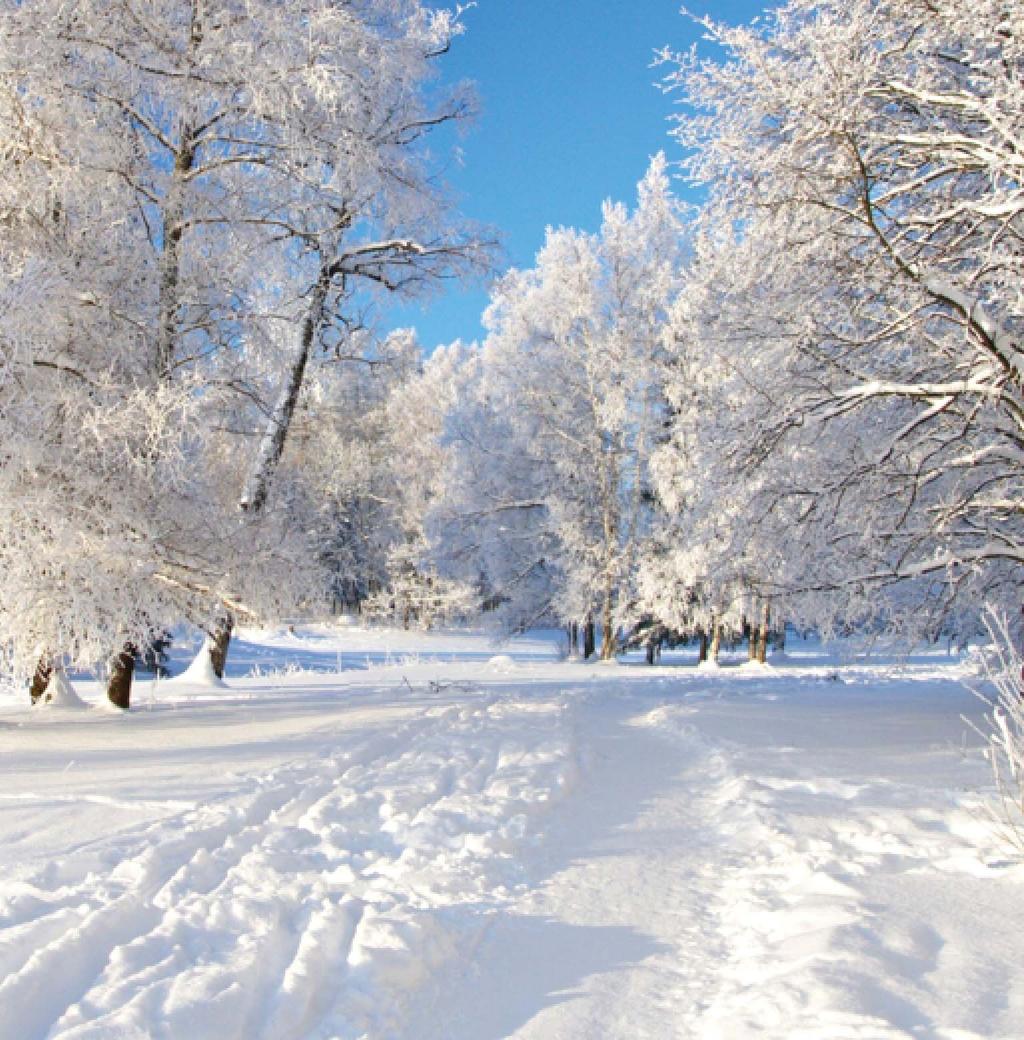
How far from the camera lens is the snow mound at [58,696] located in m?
9.51

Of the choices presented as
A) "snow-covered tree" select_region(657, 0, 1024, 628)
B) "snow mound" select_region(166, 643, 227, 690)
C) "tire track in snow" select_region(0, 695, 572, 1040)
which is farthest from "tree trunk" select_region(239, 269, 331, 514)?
"tire track in snow" select_region(0, 695, 572, 1040)

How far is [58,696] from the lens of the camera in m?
9.62

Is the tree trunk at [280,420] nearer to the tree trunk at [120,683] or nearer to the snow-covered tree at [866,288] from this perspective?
the tree trunk at [120,683]

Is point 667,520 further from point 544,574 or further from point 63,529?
point 63,529

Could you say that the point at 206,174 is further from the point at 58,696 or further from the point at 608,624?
the point at 608,624

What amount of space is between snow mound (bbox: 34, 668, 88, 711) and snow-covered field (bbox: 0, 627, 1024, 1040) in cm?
141

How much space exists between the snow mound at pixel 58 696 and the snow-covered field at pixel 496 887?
4.62ft

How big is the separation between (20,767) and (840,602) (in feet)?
22.8

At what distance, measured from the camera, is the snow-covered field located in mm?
2695

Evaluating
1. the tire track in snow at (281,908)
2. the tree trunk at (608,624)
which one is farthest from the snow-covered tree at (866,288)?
the tree trunk at (608,624)

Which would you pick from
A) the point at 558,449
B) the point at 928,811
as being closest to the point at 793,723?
the point at 928,811

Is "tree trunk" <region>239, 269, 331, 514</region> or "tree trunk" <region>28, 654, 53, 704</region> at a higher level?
"tree trunk" <region>239, 269, 331, 514</region>

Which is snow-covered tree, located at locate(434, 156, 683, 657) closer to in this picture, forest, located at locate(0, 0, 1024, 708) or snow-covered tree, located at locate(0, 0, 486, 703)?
forest, located at locate(0, 0, 1024, 708)

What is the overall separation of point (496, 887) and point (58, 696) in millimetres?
7442
